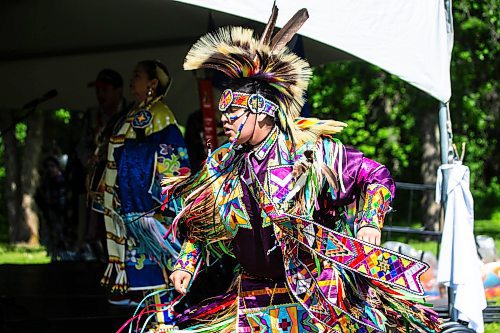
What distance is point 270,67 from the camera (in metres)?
3.99

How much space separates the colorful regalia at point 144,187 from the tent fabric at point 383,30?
1.31m

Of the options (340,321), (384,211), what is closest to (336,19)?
(384,211)

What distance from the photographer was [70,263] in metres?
9.97

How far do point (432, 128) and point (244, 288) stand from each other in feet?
40.8

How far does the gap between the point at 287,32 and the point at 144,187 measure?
1.99 metres

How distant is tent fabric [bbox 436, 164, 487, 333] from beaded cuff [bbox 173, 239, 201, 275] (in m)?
1.72

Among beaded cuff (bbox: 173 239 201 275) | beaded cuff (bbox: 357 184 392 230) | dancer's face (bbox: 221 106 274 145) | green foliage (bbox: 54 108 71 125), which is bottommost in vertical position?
beaded cuff (bbox: 173 239 201 275)

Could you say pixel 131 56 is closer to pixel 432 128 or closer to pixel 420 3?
pixel 420 3

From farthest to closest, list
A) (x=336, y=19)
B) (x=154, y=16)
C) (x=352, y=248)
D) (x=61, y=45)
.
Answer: (x=61, y=45) → (x=154, y=16) → (x=336, y=19) → (x=352, y=248)

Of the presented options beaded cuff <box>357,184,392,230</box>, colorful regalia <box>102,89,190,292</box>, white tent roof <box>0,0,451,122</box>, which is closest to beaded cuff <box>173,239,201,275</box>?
beaded cuff <box>357,184,392,230</box>

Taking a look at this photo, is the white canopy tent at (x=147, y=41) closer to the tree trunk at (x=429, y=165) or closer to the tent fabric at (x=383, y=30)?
the tent fabric at (x=383, y=30)

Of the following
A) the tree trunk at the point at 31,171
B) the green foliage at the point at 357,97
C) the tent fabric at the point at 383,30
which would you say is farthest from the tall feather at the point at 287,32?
the tree trunk at the point at 31,171

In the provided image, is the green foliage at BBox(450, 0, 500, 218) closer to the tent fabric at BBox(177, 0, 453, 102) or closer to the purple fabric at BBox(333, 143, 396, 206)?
the tent fabric at BBox(177, 0, 453, 102)

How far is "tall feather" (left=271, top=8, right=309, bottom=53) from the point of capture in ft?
13.1
